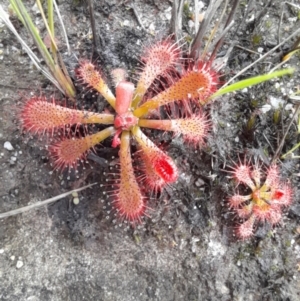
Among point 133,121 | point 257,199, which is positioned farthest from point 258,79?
point 257,199

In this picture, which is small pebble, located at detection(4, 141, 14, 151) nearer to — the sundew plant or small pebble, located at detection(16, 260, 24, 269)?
the sundew plant

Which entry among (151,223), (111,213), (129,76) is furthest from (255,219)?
(129,76)

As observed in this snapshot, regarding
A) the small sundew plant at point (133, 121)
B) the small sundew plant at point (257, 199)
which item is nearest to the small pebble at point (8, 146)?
the small sundew plant at point (133, 121)

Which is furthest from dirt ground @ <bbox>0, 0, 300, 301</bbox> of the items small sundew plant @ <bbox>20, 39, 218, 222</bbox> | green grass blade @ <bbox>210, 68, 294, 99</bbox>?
green grass blade @ <bbox>210, 68, 294, 99</bbox>

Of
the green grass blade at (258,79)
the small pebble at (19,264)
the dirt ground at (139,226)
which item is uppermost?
the green grass blade at (258,79)

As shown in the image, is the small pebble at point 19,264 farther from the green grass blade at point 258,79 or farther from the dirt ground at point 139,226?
the green grass blade at point 258,79

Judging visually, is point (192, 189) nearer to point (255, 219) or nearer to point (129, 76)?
point (255, 219)
